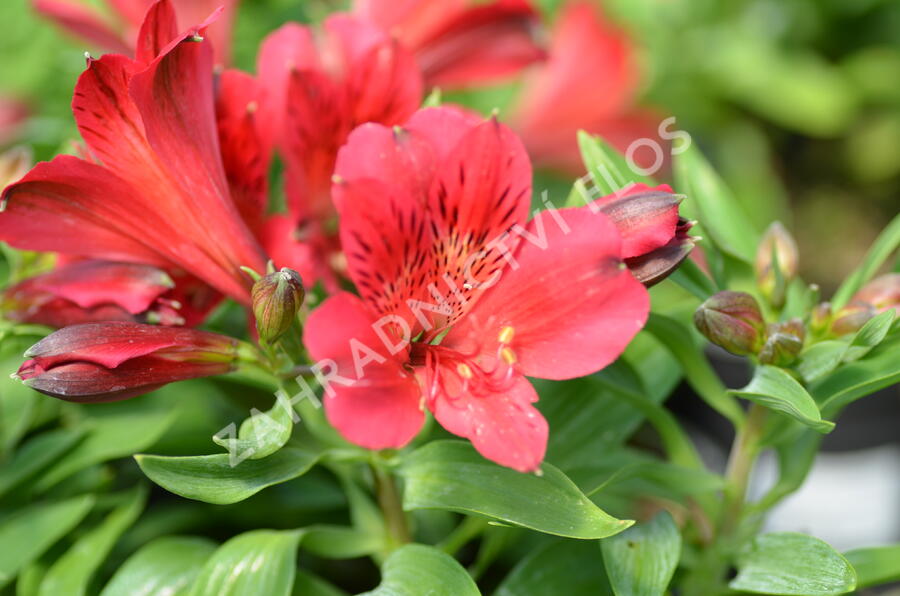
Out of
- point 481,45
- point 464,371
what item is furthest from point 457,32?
point 464,371

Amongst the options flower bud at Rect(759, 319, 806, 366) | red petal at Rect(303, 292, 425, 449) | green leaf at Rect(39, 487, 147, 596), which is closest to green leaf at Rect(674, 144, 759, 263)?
flower bud at Rect(759, 319, 806, 366)

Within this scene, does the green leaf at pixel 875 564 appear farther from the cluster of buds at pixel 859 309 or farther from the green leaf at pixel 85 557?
the green leaf at pixel 85 557

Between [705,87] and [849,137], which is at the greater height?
[705,87]

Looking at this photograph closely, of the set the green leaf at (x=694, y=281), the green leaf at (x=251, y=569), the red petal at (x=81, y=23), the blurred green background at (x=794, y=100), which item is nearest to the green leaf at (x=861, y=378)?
the green leaf at (x=694, y=281)

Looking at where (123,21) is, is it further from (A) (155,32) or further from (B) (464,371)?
(B) (464,371)

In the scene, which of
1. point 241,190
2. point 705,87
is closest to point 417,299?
point 241,190

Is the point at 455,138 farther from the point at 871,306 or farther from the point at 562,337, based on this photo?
the point at 871,306
